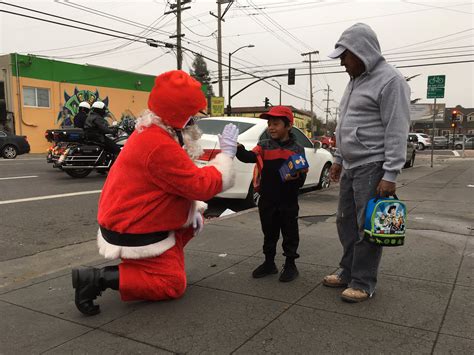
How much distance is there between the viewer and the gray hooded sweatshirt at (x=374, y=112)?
2.91 metres

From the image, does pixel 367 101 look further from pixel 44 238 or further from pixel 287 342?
pixel 44 238

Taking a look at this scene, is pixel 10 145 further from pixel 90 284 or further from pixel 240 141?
pixel 90 284

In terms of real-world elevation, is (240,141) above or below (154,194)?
above

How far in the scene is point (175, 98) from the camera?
2936mm

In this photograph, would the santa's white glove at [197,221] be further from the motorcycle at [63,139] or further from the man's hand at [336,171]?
the motorcycle at [63,139]

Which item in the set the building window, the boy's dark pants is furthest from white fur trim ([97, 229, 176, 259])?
the building window

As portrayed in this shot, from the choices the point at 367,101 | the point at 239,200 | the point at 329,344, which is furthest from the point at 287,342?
the point at 239,200

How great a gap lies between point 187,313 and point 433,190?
27.0 feet

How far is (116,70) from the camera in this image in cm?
3103

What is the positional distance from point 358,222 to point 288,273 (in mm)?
804

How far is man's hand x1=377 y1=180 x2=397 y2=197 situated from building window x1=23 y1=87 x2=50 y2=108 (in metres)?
26.7

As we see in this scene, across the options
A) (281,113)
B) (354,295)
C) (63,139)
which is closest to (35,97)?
(63,139)

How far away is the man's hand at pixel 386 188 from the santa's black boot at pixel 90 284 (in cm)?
191

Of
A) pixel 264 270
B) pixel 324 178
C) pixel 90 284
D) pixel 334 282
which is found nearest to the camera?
pixel 90 284
